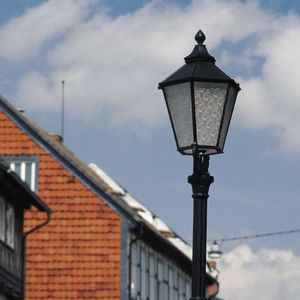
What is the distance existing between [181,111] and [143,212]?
50931 mm

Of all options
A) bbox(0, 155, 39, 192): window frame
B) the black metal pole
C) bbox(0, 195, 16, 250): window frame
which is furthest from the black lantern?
bbox(0, 155, 39, 192): window frame

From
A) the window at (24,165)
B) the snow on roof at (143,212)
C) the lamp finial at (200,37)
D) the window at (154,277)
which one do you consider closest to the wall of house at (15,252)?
the window at (24,165)

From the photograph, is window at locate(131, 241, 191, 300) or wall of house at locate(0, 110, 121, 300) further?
window at locate(131, 241, 191, 300)

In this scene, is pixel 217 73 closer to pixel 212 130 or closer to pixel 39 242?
pixel 212 130

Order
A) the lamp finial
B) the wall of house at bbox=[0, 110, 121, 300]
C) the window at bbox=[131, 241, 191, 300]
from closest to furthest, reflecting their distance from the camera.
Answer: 1. the lamp finial
2. the wall of house at bbox=[0, 110, 121, 300]
3. the window at bbox=[131, 241, 191, 300]

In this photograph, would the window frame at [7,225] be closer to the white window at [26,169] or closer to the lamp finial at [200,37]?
the white window at [26,169]

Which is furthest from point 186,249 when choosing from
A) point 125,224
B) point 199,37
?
point 199,37

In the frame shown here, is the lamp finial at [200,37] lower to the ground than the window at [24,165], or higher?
lower

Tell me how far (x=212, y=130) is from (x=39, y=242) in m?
38.8

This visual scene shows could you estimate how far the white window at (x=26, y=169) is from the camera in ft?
164

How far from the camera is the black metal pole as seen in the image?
36.7ft

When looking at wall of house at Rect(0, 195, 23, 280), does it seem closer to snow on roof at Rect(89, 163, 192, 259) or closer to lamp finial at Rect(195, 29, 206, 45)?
snow on roof at Rect(89, 163, 192, 259)

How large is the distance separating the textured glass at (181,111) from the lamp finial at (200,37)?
2.61 ft

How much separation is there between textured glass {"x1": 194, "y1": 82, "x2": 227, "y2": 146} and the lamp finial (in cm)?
85
